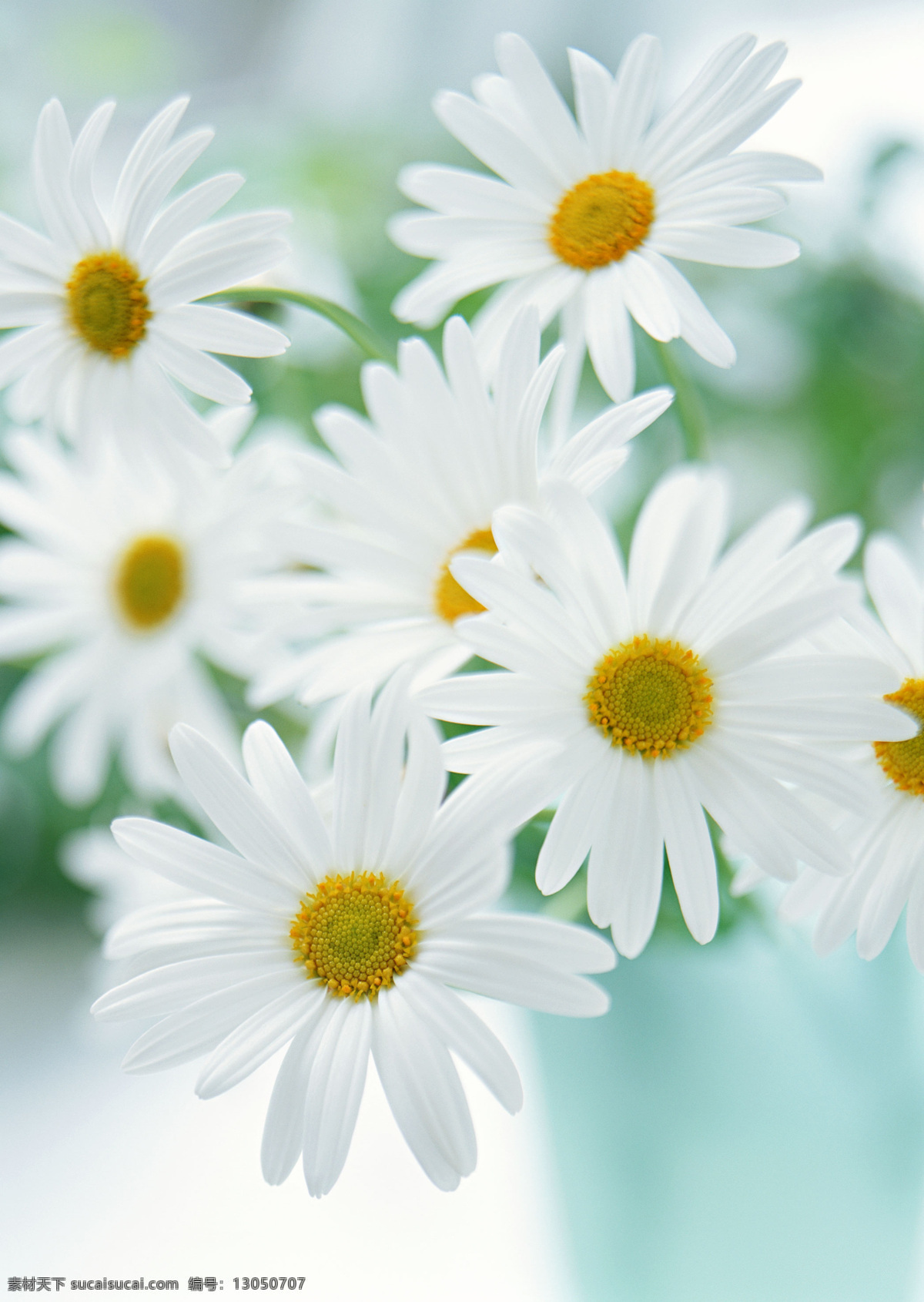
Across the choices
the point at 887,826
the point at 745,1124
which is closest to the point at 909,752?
the point at 887,826

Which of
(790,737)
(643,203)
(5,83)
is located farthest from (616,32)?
(790,737)

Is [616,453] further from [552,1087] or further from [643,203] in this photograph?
[552,1087]

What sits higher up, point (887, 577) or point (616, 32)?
point (616, 32)

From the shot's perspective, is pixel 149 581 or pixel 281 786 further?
pixel 149 581

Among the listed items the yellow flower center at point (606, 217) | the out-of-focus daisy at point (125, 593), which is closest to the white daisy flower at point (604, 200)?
the yellow flower center at point (606, 217)

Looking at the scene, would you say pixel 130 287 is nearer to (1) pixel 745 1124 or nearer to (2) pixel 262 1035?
(2) pixel 262 1035

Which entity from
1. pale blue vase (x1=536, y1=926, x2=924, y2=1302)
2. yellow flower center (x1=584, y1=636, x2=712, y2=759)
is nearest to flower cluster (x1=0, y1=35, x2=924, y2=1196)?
yellow flower center (x1=584, y1=636, x2=712, y2=759)

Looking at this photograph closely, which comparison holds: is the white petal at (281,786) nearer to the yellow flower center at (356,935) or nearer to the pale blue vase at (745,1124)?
the yellow flower center at (356,935)
